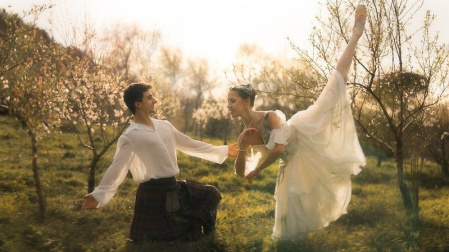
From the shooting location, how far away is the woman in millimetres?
4969

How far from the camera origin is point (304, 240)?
4953 millimetres

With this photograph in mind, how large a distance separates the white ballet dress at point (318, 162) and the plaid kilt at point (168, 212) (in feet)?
3.31

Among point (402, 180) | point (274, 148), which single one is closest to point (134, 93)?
point (274, 148)

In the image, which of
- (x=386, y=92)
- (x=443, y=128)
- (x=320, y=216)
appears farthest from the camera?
(x=443, y=128)

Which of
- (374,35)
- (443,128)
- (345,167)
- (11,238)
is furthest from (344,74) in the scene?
(443,128)

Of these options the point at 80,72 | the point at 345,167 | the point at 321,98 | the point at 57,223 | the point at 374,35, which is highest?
the point at 374,35

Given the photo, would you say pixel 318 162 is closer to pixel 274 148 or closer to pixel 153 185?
pixel 274 148

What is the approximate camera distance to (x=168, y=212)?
16.4 feet

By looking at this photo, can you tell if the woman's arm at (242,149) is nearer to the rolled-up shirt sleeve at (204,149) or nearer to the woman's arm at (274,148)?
the woman's arm at (274,148)

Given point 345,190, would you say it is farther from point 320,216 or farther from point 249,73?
point 249,73

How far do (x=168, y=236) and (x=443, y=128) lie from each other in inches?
342

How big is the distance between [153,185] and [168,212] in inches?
14.5

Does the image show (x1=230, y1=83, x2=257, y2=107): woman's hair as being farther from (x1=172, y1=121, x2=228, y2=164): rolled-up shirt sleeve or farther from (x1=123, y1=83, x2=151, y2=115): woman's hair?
(x1=123, y1=83, x2=151, y2=115): woman's hair

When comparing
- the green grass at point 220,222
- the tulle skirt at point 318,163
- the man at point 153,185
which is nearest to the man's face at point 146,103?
the man at point 153,185
